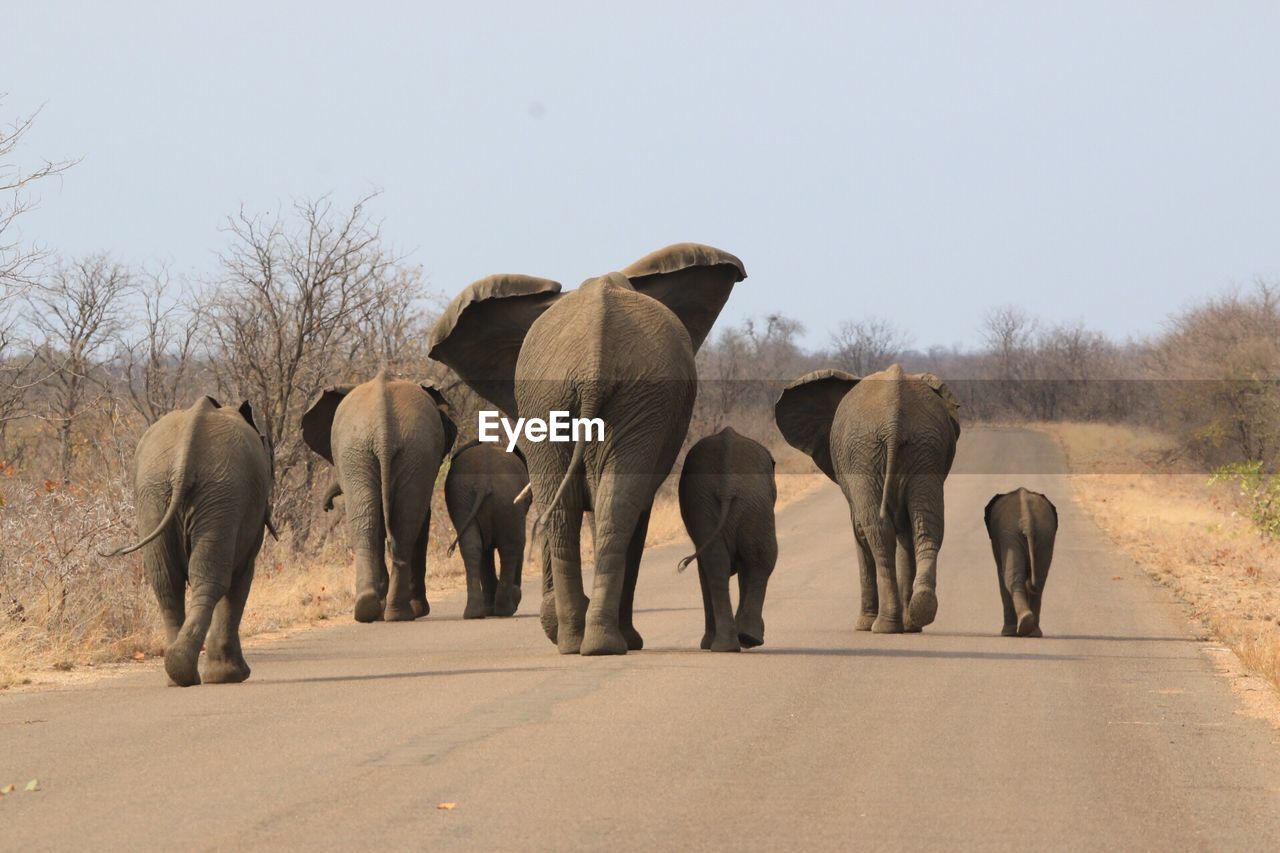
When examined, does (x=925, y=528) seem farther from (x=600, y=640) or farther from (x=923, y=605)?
(x=600, y=640)

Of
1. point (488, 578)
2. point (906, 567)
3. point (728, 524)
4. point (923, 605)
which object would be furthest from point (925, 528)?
point (488, 578)

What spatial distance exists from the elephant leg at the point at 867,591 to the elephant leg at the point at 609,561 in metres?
3.78

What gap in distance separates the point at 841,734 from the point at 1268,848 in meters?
2.80

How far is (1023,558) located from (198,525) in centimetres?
743

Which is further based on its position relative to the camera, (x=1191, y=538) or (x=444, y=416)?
(x=1191, y=538)

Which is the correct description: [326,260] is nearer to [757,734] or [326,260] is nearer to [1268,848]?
[757,734]

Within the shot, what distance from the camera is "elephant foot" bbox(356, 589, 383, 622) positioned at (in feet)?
52.0

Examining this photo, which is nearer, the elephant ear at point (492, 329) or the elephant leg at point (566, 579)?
the elephant leg at point (566, 579)

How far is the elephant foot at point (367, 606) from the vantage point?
15844mm

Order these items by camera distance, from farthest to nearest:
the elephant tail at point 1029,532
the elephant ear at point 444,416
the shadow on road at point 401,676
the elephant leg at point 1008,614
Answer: the elephant ear at point 444,416, the elephant leg at point 1008,614, the elephant tail at point 1029,532, the shadow on road at point 401,676

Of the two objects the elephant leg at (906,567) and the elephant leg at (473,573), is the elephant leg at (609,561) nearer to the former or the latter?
the elephant leg at (906,567)

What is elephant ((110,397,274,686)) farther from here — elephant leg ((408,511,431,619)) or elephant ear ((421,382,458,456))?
elephant ear ((421,382,458,456))

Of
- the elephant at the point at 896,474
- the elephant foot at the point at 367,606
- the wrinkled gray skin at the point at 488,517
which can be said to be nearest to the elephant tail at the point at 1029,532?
the elephant at the point at 896,474

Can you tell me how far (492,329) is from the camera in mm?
14328
